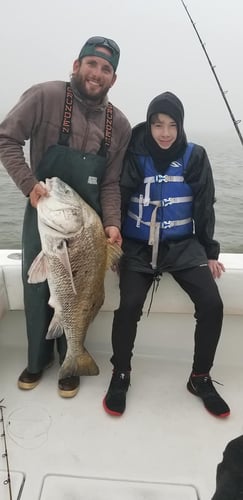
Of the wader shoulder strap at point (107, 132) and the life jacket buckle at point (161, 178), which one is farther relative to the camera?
the life jacket buckle at point (161, 178)

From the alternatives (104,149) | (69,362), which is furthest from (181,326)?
(104,149)

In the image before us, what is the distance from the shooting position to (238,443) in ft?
3.72

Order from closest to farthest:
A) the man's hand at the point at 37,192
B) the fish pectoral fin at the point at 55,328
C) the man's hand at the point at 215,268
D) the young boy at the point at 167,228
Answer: the man's hand at the point at 37,192, the fish pectoral fin at the point at 55,328, the young boy at the point at 167,228, the man's hand at the point at 215,268

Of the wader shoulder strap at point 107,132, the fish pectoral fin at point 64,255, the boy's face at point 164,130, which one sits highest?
the wader shoulder strap at point 107,132

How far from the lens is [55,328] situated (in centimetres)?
249

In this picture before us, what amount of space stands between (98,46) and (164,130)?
0.59m

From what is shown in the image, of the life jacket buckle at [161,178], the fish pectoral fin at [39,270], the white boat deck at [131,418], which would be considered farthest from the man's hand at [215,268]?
the fish pectoral fin at [39,270]

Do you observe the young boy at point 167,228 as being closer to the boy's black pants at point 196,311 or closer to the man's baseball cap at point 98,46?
the boy's black pants at point 196,311

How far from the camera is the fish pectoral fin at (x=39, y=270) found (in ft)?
7.60

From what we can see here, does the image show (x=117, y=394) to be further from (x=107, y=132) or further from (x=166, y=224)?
(x=107, y=132)

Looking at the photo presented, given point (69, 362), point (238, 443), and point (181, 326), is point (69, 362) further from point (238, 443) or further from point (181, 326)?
point (238, 443)

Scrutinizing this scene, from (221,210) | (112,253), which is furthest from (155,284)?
(221,210)

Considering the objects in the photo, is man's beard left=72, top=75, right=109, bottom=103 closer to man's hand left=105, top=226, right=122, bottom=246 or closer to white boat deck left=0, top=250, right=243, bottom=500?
man's hand left=105, top=226, right=122, bottom=246

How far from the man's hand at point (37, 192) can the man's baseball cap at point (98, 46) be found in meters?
0.76
